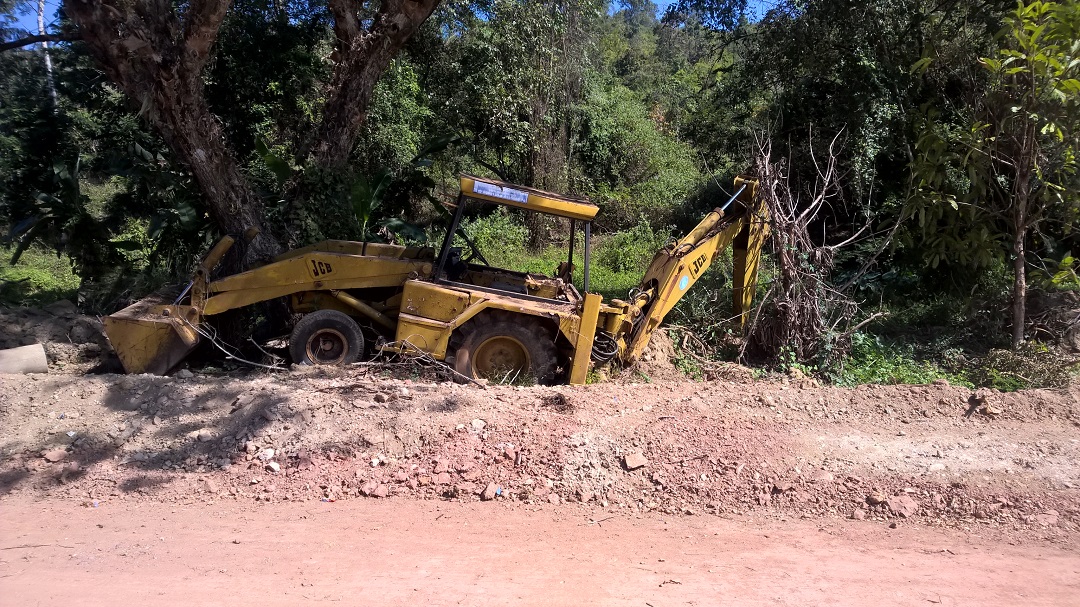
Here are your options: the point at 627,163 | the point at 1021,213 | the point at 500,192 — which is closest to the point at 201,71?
the point at 500,192

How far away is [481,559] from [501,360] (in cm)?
314

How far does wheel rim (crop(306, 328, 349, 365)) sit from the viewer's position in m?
7.29

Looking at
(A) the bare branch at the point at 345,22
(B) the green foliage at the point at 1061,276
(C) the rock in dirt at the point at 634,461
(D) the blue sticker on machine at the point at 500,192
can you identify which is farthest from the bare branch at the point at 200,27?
(B) the green foliage at the point at 1061,276

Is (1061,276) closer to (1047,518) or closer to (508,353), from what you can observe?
(1047,518)

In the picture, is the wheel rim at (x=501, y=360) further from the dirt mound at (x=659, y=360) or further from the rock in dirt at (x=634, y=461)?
the rock in dirt at (x=634, y=461)

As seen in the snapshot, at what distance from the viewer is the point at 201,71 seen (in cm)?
823

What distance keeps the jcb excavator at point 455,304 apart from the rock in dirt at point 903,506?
9.96ft

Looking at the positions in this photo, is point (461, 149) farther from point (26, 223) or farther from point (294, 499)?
point (294, 499)

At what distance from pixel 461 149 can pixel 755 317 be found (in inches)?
377

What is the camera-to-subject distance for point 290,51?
12.1 meters

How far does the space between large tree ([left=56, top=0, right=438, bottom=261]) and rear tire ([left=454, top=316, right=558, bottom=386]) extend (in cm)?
343

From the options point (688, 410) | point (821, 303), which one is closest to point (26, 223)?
point (688, 410)

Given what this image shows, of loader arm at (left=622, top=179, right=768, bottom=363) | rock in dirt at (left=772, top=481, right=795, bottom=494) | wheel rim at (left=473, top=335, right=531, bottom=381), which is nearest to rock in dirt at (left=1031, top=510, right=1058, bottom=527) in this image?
rock in dirt at (left=772, top=481, right=795, bottom=494)

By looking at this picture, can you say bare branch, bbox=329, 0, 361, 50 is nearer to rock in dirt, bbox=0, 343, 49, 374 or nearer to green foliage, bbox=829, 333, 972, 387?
rock in dirt, bbox=0, 343, 49, 374
